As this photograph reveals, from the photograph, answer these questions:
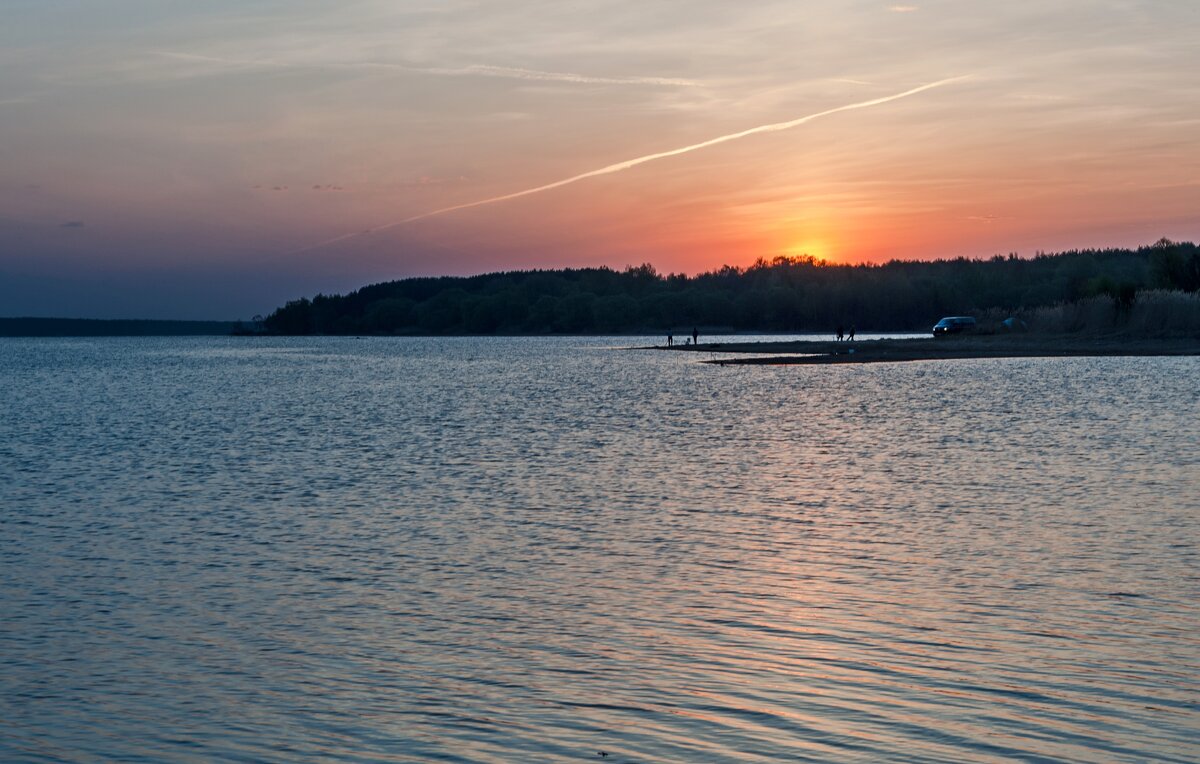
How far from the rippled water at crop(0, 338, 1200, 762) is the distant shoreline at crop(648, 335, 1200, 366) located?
177 feet

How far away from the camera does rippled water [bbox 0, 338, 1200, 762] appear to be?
893cm

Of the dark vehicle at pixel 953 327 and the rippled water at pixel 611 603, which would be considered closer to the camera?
the rippled water at pixel 611 603

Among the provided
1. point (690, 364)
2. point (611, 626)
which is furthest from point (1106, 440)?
point (690, 364)

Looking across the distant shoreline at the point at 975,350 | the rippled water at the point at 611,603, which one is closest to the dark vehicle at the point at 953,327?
the distant shoreline at the point at 975,350

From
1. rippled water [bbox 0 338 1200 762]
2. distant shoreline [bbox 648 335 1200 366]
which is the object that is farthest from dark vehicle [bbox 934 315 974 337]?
rippled water [bbox 0 338 1200 762]

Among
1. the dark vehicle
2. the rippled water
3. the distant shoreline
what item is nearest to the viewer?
the rippled water

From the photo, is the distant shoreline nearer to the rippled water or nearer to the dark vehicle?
the dark vehicle

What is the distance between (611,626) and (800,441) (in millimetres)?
A: 22745

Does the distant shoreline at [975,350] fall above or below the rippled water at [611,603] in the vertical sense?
above

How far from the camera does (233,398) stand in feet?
219

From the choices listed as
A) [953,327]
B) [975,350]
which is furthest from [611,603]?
[953,327]

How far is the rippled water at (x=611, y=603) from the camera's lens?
8.93 metres

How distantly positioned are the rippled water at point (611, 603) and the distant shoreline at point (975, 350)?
53846mm

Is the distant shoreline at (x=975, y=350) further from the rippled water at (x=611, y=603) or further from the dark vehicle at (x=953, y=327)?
the rippled water at (x=611, y=603)
